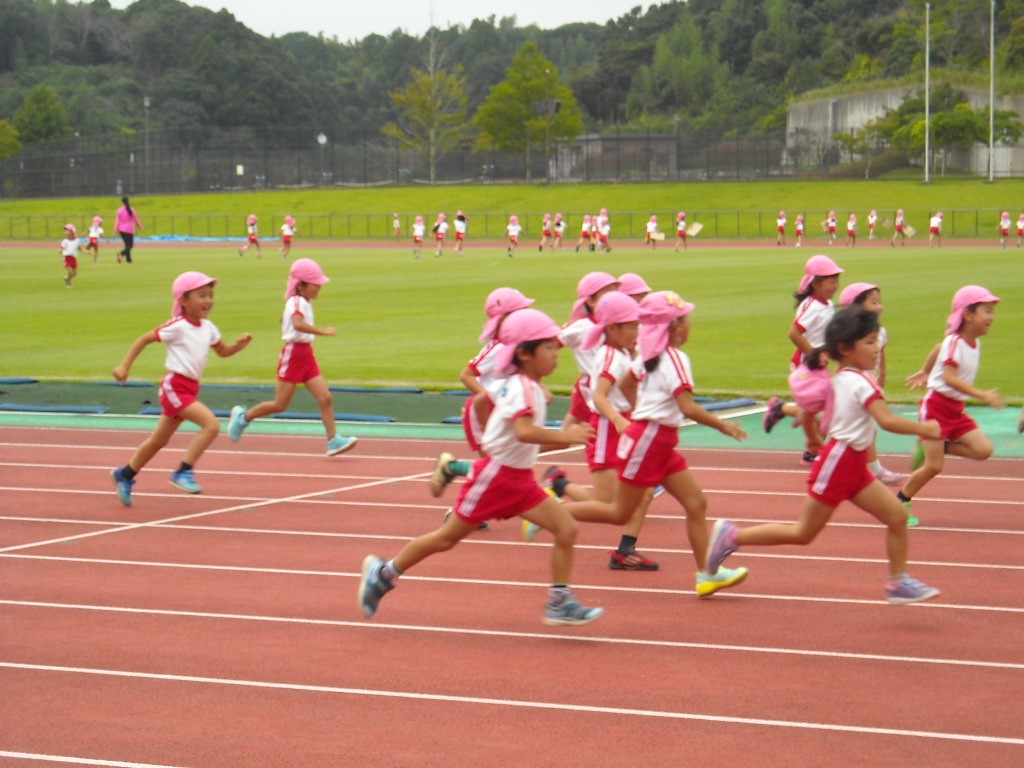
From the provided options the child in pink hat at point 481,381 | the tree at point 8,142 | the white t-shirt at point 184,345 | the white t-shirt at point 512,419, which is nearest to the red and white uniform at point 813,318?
the child in pink hat at point 481,381

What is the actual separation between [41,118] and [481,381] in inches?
4447

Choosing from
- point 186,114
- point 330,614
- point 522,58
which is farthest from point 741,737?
point 186,114

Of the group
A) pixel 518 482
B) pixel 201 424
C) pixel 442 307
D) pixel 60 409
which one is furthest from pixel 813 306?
pixel 442 307

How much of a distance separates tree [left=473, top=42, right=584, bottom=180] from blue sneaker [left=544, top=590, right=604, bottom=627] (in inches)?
3437

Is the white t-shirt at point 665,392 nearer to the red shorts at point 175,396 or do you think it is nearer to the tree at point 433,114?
the red shorts at point 175,396

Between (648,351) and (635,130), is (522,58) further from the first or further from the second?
(648,351)

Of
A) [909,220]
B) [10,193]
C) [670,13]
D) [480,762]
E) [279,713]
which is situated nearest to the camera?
[480,762]

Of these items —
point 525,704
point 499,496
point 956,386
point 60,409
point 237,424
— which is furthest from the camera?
point 60,409

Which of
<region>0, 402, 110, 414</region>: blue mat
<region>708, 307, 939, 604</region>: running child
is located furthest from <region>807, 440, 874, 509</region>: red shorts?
<region>0, 402, 110, 414</region>: blue mat

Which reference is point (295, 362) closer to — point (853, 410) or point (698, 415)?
point (698, 415)

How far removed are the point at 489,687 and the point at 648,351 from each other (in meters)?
2.54

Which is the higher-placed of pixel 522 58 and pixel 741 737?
pixel 522 58

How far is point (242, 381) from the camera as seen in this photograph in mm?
19109

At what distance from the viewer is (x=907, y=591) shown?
317 inches
